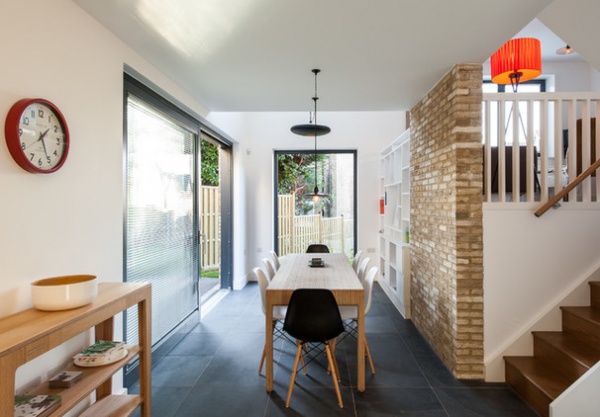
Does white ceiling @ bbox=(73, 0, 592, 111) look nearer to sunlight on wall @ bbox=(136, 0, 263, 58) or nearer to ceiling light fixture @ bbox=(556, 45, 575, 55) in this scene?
sunlight on wall @ bbox=(136, 0, 263, 58)

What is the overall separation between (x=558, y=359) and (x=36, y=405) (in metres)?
3.33

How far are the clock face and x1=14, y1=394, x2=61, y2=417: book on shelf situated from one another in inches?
42.3

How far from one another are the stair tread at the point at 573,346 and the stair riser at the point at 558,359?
0.03m

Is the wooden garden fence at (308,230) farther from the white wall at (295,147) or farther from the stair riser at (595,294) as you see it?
the stair riser at (595,294)

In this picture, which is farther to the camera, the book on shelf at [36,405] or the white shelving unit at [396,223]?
the white shelving unit at [396,223]

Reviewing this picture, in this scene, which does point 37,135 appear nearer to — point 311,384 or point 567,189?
point 311,384

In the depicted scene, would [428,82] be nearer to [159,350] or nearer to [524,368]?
[524,368]

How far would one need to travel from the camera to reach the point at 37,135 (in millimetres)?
1658

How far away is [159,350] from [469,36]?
3842 mm

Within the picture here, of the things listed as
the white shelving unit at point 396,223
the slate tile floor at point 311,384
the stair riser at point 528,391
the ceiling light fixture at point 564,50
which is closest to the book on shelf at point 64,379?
the slate tile floor at point 311,384

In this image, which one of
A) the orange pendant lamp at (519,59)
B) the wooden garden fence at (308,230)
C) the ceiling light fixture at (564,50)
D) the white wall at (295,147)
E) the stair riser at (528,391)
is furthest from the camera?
the wooden garden fence at (308,230)

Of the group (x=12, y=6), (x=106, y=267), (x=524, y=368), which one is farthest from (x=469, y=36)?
(x=106, y=267)

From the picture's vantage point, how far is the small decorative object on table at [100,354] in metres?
1.83

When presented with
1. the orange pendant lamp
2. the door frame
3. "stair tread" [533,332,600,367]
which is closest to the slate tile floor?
"stair tread" [533,332,600,367]
